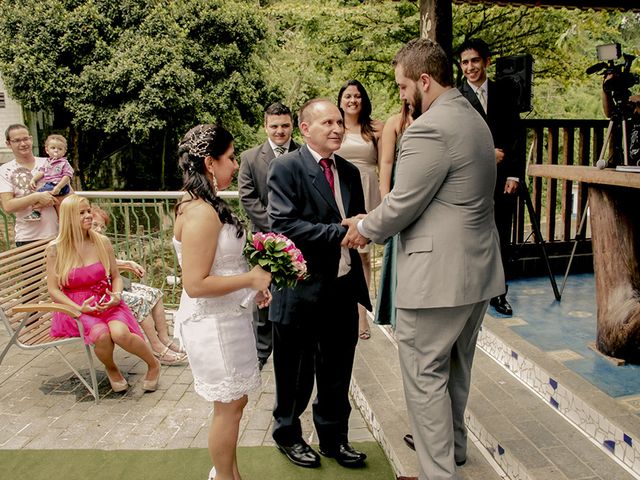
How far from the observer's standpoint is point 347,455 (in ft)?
10.8

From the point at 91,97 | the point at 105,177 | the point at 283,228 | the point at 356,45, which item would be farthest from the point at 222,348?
the point at 105,177

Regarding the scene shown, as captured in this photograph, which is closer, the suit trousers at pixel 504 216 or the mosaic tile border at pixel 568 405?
the mosaic tile border at pixel 568 405

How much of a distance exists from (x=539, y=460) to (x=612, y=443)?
418 mm

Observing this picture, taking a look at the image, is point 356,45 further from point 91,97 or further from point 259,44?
point 91,97

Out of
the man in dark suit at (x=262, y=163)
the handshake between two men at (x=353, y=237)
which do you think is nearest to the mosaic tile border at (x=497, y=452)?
the handshake between two men at (x=353, y=237)

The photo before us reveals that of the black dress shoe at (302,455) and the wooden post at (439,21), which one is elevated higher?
the wooden post at (439,21)

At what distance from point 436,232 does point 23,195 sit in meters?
4.50

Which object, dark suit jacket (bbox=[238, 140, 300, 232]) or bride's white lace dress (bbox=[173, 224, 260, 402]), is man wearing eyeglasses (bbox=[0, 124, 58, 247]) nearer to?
dark suit jacket (bbox=[238, 140, 300, 232])

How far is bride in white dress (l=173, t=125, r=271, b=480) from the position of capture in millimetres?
2543

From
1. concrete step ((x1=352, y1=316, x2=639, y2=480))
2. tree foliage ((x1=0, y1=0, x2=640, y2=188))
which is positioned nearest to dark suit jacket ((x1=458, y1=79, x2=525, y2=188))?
concrete step ((x1=352, y1=316, x2=639, y2=480))

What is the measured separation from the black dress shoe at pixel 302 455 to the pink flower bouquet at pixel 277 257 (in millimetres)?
1198

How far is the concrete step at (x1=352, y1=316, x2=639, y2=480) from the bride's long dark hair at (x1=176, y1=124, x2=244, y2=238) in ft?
5.76

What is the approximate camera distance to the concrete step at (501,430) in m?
2.87

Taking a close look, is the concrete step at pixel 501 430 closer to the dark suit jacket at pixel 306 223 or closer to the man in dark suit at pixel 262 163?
the dark suit jacket at pixel 306 223
